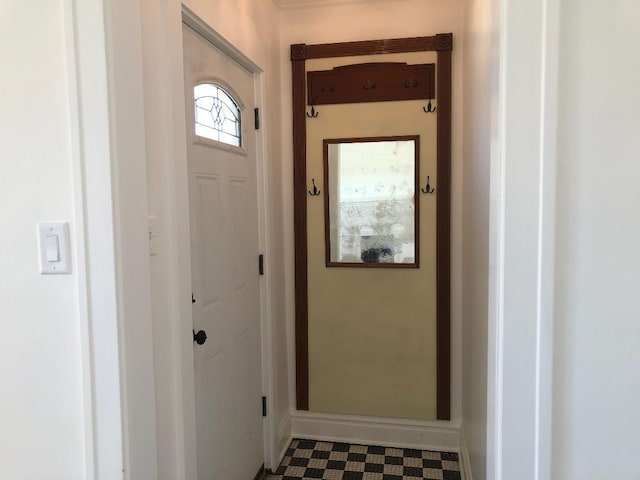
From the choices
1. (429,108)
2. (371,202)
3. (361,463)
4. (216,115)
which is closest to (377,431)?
(361,463)

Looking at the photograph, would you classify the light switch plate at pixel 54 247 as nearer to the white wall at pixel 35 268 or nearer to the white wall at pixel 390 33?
the white wall at pixel 35 268

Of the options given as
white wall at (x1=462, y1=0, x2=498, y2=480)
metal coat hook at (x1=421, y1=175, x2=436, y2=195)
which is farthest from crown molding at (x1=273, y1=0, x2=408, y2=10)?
metal coat hook at (x1=421, y1=175, x2=436, y2=195)

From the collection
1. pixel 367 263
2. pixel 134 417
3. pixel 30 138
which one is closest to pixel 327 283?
pixel 367 263

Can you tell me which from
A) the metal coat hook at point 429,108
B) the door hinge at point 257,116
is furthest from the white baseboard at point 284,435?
the metal coat hook at point 429,108

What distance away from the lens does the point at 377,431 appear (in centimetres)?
274

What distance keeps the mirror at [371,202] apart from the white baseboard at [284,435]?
0.91 m

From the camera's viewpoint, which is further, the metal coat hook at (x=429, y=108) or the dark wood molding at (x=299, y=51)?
the dark wood molding at (x=299, y=51)

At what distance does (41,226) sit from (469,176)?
1.73m

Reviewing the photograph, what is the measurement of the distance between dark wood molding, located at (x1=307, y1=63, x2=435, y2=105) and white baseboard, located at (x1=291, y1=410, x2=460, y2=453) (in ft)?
5.83

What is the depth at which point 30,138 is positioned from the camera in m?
1.13

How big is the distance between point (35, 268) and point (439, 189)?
1931mm

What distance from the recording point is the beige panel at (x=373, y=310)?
2578 millimetres

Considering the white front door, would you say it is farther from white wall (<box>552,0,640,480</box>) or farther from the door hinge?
white wall (<box>552,0,640,480</box>)

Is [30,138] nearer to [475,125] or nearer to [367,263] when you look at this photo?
[475,125]
